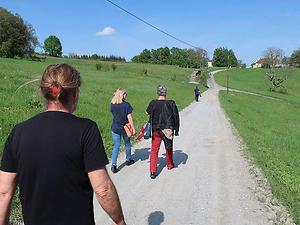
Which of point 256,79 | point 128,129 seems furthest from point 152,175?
point 256,79

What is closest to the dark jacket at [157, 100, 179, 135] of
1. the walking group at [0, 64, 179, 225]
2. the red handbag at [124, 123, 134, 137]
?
the red handbag at [124, 123, 134, 137]

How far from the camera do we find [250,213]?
6.06 meters

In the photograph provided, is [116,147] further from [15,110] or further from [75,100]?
[15,110]

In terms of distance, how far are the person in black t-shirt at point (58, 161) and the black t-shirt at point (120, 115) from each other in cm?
599

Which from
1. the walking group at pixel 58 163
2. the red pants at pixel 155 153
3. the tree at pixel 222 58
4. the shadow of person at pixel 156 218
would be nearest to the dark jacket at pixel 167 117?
the red pants at pixel 155 153

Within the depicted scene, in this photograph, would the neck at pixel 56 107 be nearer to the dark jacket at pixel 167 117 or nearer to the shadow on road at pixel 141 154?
the dark jacket at pixel 167 117

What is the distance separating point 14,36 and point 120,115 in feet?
284

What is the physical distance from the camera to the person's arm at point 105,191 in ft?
8.55

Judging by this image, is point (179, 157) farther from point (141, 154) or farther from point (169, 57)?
point (169, 57)

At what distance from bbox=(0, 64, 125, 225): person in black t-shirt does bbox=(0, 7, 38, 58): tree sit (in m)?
91.3

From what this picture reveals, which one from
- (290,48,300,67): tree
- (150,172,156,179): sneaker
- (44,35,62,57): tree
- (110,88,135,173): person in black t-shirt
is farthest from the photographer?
(44,35,62,57): tree

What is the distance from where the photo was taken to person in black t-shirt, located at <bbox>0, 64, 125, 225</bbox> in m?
2.56

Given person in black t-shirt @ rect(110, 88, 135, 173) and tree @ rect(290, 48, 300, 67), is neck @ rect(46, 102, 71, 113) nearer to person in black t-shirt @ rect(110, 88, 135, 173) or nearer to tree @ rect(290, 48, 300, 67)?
person in black t-shirt @ rect(110, 88, 135, 173)

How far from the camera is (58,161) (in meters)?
2.57
